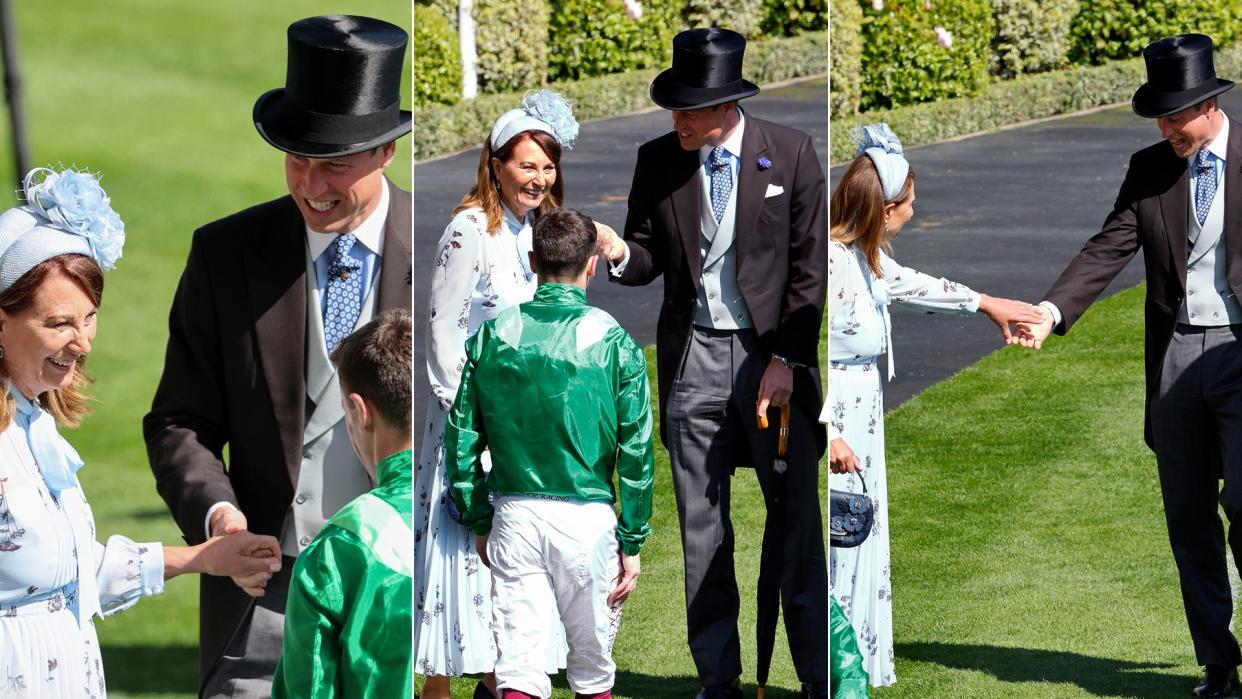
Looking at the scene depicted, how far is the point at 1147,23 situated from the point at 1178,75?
0.30 m

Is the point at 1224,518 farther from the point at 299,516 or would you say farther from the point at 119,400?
the point at 119,400

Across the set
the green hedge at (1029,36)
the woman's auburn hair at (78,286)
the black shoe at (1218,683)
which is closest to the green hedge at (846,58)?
the green hedge at (1029,36)

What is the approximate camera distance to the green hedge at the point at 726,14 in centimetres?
462

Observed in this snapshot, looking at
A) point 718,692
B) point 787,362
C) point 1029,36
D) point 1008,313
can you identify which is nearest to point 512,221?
point 787,362

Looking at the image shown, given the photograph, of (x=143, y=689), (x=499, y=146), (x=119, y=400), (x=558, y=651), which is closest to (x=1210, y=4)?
(x=499, y=146)

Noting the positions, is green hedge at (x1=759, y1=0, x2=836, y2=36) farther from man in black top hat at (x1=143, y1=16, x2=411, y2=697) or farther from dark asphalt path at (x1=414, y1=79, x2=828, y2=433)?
man in black top hat at (x1=143, y1=16, x2=411, y2=697)

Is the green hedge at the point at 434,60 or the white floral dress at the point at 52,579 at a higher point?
the green hedge at the point at 434,60

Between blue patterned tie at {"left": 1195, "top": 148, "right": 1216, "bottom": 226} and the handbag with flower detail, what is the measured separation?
4.17ft

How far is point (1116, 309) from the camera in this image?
5.37 m

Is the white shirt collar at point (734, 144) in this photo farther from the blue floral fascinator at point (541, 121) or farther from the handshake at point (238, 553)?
the handshake at point (238, 553)

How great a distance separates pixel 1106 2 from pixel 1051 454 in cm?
142

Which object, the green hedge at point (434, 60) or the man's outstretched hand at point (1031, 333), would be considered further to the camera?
the man's outstretched hand at point (1031, 333)

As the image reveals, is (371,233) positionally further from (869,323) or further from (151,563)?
(869,323)

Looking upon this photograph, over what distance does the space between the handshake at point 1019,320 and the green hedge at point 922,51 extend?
669 millimetres
